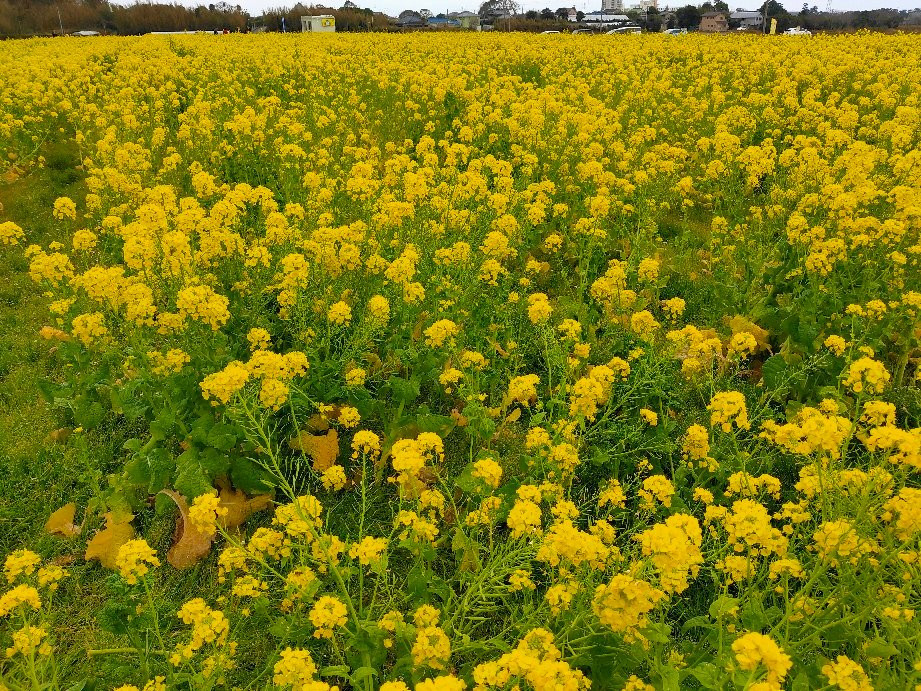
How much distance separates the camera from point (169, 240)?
138 inches

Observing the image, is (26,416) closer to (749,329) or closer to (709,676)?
(709,676)

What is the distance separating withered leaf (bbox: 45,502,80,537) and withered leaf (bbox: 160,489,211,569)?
0.51m

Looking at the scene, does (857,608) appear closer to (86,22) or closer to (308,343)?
(308,343)

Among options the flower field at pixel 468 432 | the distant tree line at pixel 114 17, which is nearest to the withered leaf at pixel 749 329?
the flower field at pixel 468 432

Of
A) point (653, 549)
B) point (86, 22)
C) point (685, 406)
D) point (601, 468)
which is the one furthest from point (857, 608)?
point (86, 22)

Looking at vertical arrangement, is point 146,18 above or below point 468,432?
above

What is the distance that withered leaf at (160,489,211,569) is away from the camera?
3.22 m

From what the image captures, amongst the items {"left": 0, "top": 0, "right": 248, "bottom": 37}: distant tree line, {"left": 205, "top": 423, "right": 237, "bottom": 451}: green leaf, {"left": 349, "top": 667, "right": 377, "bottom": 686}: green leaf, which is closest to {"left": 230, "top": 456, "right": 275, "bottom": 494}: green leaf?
{"left": 205, "top": 423, "right": 237, "bottom": 451}: green leaf

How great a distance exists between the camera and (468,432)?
3.28 metres

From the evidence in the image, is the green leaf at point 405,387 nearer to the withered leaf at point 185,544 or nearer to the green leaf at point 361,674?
the withered leaf at point 185,544

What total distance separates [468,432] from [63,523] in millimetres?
2230

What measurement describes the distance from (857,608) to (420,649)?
1593 mm

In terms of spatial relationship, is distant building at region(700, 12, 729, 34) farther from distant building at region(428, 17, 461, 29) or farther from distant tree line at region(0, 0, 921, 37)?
distant building at region(428, 17, 461, 29)

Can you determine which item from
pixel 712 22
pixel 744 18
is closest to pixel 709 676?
pixel 712 22
